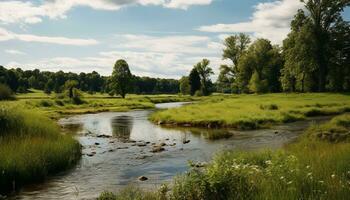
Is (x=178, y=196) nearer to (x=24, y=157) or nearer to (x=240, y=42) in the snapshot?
(x=24, y=157)

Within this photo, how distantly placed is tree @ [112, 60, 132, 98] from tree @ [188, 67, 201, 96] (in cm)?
3774

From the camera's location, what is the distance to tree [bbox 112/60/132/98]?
4520 inches

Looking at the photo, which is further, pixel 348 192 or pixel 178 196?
pixel 178 196

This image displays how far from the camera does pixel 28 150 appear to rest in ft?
59.8

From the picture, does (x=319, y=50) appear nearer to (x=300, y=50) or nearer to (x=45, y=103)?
(x=300, y=50)

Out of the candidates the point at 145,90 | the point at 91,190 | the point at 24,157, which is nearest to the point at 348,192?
the point at 91,190

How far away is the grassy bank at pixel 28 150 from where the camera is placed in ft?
54.5

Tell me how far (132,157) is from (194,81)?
414ft

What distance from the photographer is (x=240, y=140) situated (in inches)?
1169

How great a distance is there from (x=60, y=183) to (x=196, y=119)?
2817 cm

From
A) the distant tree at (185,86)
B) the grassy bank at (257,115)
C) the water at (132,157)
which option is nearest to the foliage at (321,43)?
the grassy bank at (257,115)

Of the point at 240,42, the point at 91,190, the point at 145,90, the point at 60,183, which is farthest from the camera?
the point at 145,90

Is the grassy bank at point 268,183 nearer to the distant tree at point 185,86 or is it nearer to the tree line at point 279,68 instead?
the tree line at point 279,68

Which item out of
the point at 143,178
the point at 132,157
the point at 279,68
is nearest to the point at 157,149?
the point at 132,157
